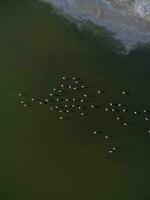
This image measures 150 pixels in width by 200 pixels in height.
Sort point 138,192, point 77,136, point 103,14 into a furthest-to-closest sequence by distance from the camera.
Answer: point 103,14 < point 77,136 < point 138,192

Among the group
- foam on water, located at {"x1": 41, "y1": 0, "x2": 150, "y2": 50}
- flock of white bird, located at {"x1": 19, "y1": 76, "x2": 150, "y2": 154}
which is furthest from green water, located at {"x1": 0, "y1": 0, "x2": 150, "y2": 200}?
foam on water, located at {"x1": 41, "y1": 0, "x2": 150, "y2": 50}

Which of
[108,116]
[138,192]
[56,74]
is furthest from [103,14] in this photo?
[138,192]

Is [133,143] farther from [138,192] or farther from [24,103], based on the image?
[24,103]

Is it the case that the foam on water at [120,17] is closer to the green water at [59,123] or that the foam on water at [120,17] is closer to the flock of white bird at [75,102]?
the green water at [59,123]

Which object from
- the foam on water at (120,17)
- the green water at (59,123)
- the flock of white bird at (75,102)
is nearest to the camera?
the green water at (59,123)

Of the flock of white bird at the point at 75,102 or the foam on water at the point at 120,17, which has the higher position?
the foam on water at the point at 120,17

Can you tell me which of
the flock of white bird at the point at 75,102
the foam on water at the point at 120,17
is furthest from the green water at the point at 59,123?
the foam on water at the point at 120,17

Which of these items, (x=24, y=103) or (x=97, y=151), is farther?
(x=24, y=103)
